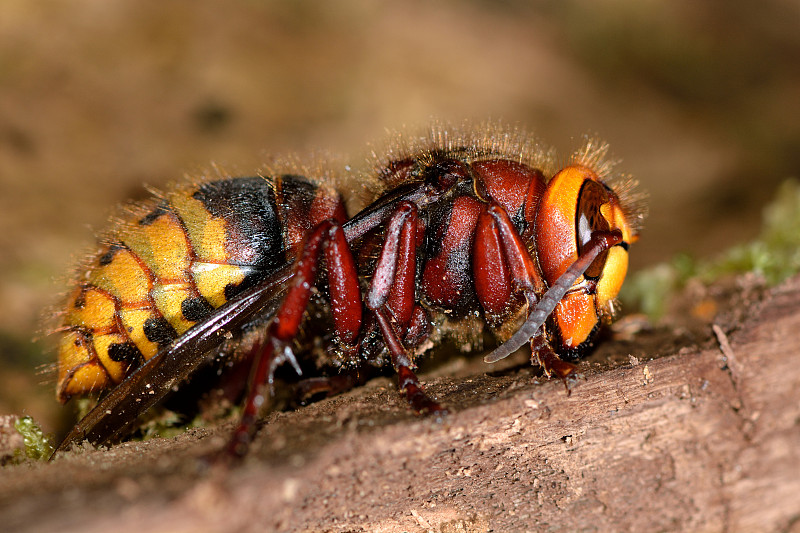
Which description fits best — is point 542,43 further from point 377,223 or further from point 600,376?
point 600,376

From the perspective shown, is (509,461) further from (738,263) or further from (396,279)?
(738,263)

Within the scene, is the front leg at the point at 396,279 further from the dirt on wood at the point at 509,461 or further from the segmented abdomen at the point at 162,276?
the segmented abdomen at the point at 162,276

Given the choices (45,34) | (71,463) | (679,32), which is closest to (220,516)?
(71,463)

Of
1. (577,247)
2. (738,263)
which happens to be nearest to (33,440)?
(577,247)

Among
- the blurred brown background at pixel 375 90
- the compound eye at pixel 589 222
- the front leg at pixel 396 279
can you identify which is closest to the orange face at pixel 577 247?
the compound eye at pixel 589 222

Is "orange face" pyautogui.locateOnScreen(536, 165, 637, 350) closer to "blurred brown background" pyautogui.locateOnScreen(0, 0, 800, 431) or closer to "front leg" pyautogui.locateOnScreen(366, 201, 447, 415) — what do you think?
"front leg" pyautogui.locateOnScreen(366, 201, 447, 415)

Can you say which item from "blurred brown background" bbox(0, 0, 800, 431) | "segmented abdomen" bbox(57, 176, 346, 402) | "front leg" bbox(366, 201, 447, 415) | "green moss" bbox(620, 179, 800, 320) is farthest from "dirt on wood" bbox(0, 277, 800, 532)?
"blurred brown background" bbox(0, 0, 800, 431)

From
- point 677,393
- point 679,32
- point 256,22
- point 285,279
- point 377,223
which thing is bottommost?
point 677,393
